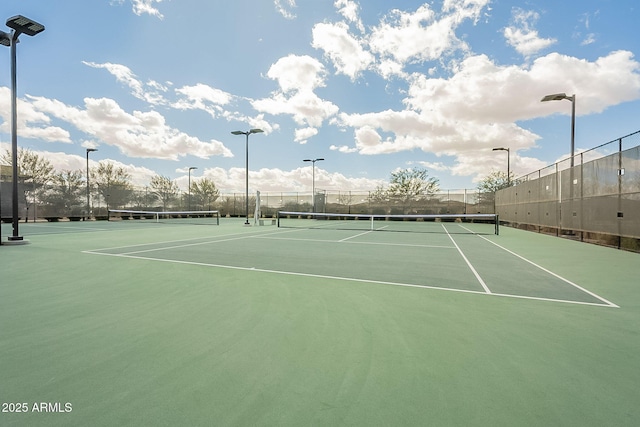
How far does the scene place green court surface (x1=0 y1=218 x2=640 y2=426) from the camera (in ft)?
6.31

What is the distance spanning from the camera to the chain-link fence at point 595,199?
9.42 meters

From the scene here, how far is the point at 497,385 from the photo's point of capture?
219 cm

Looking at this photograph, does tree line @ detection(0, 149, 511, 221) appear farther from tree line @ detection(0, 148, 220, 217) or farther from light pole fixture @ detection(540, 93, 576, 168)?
light pole fixture @ detection(540, 93, 576, 168)

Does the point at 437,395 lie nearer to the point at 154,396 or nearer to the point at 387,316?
the point at 387,316

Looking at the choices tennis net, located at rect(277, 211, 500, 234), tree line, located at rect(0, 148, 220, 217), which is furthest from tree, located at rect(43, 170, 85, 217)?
tennis net, located at rect(277, 211, 500, 234)

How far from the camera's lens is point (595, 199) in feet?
37.2

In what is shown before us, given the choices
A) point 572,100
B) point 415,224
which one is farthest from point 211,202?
point 572,100

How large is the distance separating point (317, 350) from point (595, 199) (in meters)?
13.2

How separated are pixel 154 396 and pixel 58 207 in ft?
109

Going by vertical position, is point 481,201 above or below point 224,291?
above

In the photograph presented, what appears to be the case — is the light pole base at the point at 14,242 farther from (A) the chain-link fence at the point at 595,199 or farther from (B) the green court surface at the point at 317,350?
(A) the chain-link fence at the point at 595,199

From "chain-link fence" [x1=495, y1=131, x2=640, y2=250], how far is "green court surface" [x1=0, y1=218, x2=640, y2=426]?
17.8 ft

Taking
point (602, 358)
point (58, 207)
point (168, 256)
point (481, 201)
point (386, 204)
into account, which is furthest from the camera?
point (386, 204)

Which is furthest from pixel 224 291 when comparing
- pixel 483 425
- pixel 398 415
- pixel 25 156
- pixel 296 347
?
pixel 25 156
